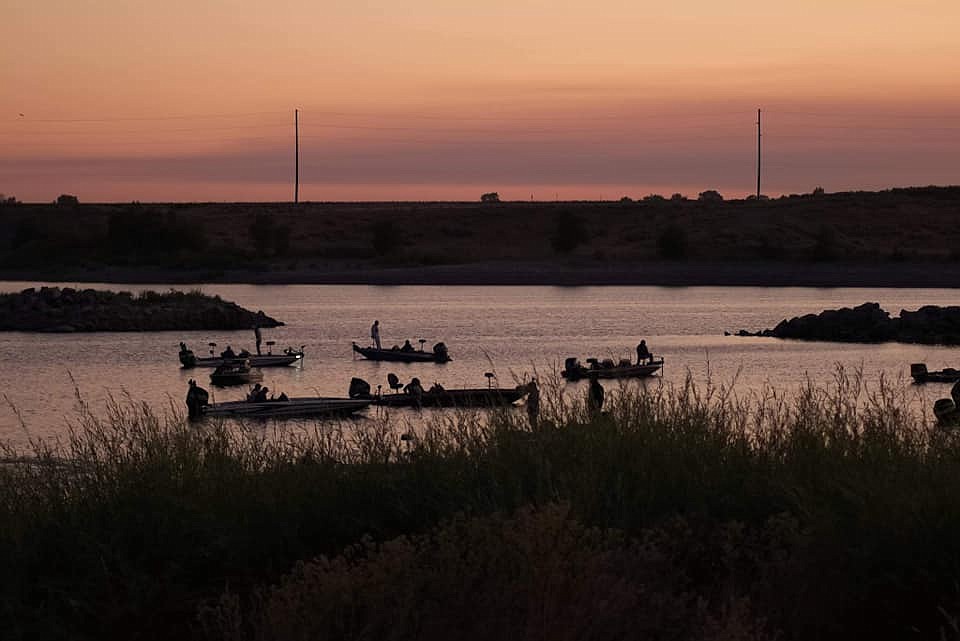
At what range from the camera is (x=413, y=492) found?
10242mm

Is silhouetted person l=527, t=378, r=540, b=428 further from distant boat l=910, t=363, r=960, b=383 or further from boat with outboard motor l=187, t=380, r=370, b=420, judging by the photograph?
distant boat l=910, t=363, r=960, b=383

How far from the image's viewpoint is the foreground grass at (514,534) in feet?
26.2

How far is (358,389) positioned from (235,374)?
11785mm

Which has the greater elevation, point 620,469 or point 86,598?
point 620,469

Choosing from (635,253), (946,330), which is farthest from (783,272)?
(946,330)

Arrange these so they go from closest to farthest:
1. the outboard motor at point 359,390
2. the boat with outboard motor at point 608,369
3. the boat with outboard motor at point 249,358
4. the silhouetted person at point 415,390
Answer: the silhouetted person at point 415,390 < the outboard motor at point 359,390 < the boat with outboard motor at point 608,369 < the boat with outboard motor at point 249,358

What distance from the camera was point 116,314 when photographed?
67.4 meters

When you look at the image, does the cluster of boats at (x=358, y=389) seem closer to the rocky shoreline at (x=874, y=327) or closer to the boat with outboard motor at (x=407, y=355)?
the boat with outboard motor at (x=407, y=355)

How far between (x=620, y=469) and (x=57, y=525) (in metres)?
4.08

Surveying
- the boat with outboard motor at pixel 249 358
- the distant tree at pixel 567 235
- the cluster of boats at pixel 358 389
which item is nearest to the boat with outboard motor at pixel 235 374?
the cluster of boats at pixel 358 389

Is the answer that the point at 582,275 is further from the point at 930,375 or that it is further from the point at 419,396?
the point at 419,396

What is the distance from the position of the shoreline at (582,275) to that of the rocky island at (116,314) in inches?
1245

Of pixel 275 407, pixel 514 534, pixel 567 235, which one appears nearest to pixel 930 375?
pixel 275 407

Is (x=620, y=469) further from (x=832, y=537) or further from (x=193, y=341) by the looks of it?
(x=193, y=341)
